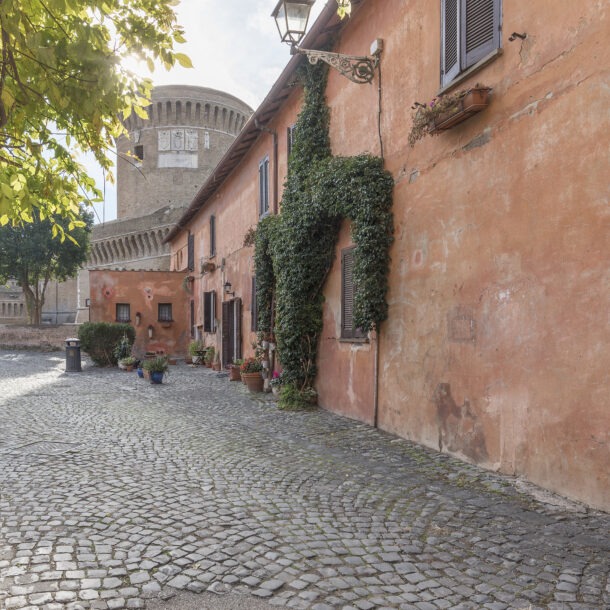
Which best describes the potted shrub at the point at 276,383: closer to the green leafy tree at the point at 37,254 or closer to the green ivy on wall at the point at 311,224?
the green ivy on wall at the point at 311,224

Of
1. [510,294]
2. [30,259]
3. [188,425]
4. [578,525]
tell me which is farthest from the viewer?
[30,259]

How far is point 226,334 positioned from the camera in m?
17.0

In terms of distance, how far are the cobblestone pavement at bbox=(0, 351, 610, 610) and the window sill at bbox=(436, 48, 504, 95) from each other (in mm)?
3905

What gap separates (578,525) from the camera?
3834 millimetres

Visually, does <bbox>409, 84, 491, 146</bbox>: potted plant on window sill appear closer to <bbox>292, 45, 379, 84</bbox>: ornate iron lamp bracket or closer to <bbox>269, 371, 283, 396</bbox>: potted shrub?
<bbox>292, 45, 379, 84</bbox>: ornate iron lamp bracket

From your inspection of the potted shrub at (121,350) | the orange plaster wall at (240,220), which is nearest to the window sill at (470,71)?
the orange plaster wall at (240,220)

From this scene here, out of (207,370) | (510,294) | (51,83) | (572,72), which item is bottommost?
(207,370)

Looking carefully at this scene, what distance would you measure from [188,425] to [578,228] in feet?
18.4

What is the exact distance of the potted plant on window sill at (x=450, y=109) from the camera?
5402mm

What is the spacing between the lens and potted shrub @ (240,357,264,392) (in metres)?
11.4

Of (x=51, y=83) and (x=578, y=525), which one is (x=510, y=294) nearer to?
(x=578, y=525)

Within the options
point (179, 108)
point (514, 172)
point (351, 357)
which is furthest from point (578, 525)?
point (179, 108)

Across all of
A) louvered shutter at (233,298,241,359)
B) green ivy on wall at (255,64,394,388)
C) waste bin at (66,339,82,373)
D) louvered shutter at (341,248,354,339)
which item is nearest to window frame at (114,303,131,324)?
waste bin at (66,339,82,373)

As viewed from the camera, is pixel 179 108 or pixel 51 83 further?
pixel 179 108
